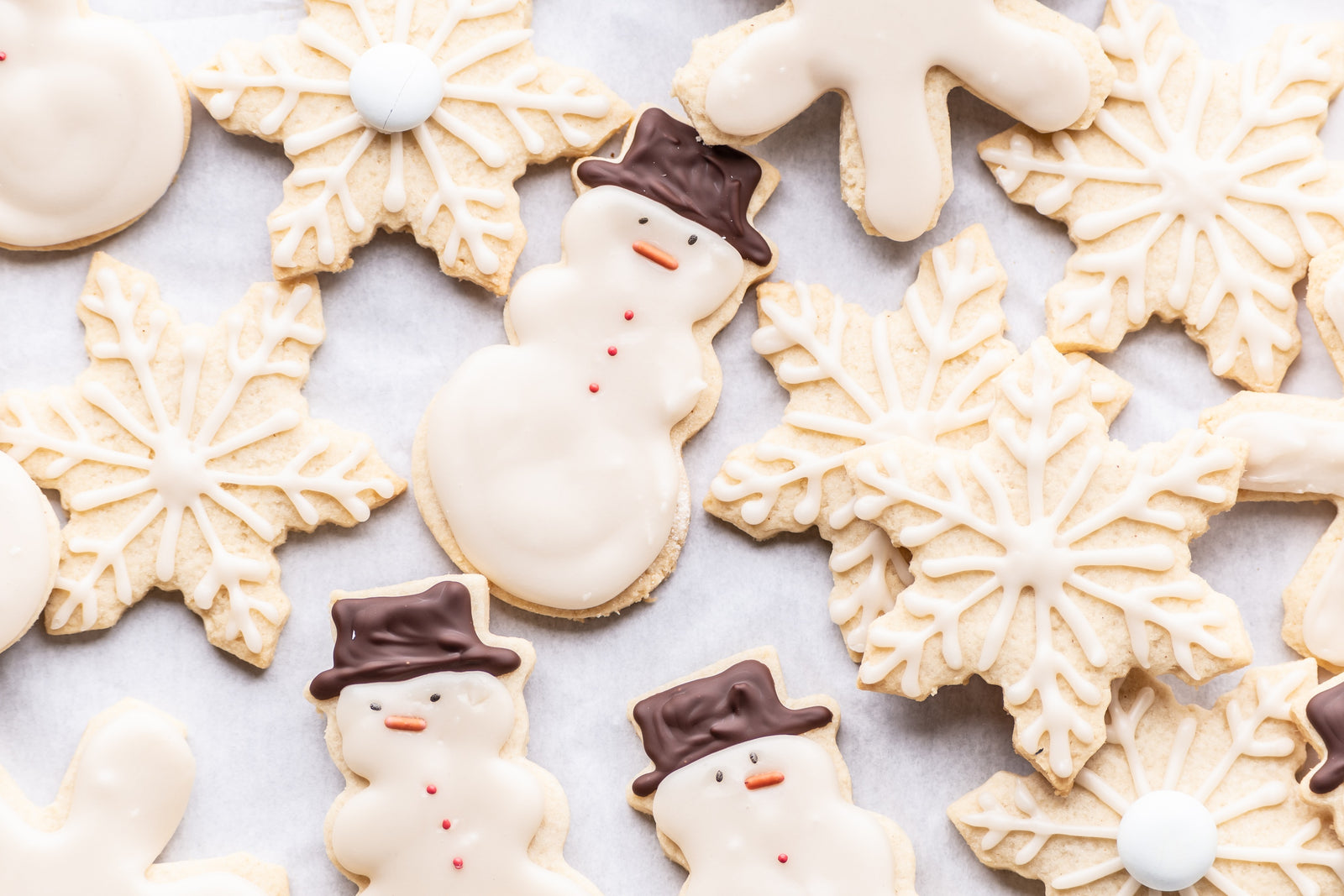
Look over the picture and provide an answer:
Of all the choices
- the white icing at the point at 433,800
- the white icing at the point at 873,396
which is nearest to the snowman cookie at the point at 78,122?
the white icing at the point at 433,800

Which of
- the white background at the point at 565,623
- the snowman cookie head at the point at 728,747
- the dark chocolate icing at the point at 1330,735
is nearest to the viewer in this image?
the dark chocolate icing at the point at 1330,735

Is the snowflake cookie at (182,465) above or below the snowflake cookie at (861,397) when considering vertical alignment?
below

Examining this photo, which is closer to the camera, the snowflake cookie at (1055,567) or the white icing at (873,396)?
the snowflake cookie at (1055,567)

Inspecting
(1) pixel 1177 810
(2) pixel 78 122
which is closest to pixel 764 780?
(1) pixel 1177 810

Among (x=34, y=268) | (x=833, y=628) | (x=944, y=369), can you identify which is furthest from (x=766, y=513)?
(x=34, y=268)

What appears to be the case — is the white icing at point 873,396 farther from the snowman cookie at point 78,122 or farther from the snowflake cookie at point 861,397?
the snowman cookie at point 78,122

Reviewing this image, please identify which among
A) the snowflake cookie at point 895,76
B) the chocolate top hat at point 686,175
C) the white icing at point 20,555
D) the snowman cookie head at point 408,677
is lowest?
the white icing at point 20,555

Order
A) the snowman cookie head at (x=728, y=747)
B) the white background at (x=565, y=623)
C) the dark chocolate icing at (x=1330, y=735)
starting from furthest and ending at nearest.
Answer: the white background at (x=565, y=623) < the snowman cookie head at (x=728, y=747) < the dark chocolate icing at (x=1330, y=735)

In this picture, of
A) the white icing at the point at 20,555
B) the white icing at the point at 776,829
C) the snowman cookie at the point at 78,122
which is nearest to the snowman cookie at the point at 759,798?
the white icing at the point at 776,829
